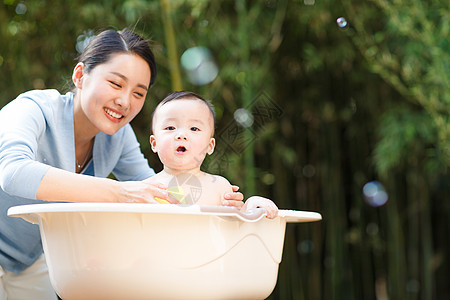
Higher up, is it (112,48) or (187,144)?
(112,48)

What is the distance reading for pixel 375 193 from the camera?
278 cm

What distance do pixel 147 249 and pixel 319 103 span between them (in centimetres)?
206

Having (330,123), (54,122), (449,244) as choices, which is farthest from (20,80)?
(449,244)

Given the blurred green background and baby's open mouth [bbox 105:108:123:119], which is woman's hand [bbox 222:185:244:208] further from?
the blurred green background

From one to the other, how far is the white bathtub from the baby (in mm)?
242

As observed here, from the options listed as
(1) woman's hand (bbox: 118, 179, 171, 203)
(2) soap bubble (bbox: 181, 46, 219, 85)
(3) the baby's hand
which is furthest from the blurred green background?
(1) woman's hand (bbox: 118, 179, 171, 203)

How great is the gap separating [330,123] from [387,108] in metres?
0.31

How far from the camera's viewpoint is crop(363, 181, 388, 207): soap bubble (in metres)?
2.77

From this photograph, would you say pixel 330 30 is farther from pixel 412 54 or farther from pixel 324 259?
pixel 324 259

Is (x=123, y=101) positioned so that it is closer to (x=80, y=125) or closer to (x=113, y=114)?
(x=113, y=114)

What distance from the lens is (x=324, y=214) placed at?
280 centimetres

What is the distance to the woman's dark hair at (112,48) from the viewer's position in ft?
4.24

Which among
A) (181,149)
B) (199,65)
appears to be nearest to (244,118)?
(199,65)

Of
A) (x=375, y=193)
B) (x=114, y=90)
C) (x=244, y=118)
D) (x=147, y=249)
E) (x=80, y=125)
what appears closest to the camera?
(x=147, y=249)
